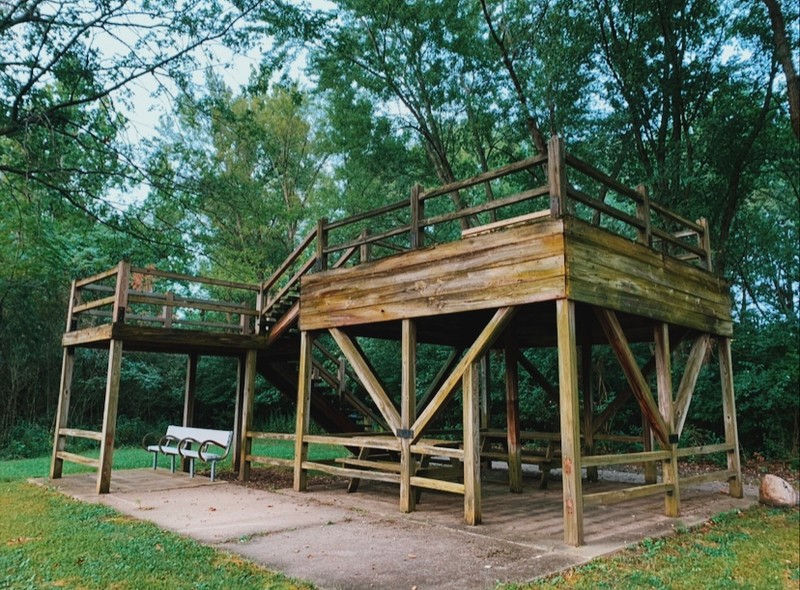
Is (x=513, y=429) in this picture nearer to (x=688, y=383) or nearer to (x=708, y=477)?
(x=688, y=383)

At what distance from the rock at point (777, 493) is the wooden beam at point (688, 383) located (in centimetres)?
128

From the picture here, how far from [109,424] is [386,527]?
482 cm

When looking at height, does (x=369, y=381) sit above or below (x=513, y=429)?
above

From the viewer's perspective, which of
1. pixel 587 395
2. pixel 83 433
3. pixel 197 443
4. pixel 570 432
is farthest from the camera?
pixel 587 395

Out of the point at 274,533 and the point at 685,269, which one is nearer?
the point at 274,533

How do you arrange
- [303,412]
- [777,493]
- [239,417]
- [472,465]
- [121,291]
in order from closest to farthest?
[472,465]
[777,493]
[121,291]
[303,412]
[239,417]

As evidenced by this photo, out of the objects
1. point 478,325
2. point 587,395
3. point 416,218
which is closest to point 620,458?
point 416,218

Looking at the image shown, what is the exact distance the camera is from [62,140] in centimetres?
977

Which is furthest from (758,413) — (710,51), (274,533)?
(274,533)

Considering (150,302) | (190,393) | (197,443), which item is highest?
(150,302)

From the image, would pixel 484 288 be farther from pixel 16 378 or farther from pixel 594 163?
pixel 16 378

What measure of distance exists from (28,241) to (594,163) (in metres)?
14.2

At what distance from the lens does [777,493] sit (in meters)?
7.54

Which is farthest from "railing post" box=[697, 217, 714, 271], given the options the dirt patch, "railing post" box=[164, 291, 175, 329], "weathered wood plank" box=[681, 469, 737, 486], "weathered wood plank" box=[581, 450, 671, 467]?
"railing post" box=[164, 291, 175, 329]
